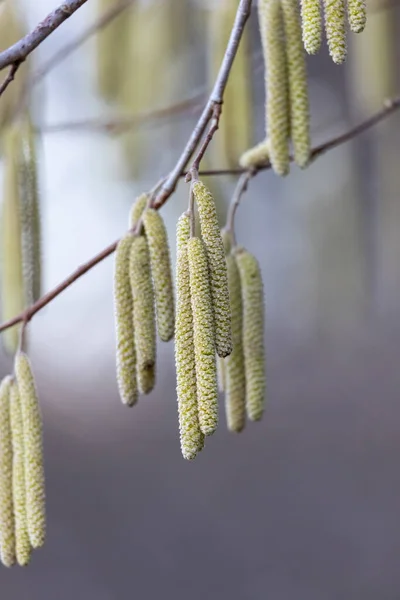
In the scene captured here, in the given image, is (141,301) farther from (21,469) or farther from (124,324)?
(21,469)

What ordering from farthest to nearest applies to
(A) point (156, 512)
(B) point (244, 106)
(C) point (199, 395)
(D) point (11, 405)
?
(A) point (156, 512)
(B) point (244, 106)
(D) point (11, 405)
(C) point (199, 395)

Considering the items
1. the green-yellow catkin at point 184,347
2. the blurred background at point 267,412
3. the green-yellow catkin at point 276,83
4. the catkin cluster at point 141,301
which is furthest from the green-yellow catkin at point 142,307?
the blurred background at point 267,412

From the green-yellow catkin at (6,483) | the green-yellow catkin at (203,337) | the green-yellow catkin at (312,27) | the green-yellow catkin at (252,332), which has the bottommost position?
the green-yellow catkin at (6,483)

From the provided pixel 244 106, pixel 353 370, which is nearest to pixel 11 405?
pixel 244 106

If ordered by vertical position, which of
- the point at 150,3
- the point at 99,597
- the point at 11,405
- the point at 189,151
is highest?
the point at 150,3

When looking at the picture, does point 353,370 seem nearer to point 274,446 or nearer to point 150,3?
point 274,446

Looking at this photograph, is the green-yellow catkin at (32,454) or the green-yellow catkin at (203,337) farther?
the green-yellow catkin at (32,454)

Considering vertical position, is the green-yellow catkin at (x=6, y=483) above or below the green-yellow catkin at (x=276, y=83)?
below

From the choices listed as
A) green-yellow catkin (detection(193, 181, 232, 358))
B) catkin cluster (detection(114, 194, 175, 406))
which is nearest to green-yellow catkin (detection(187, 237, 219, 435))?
green-yellow catkin (detection(193, 181, 232, 358))

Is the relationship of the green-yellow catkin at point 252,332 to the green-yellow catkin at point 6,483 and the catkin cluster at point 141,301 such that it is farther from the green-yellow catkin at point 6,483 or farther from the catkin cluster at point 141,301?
the green-yellow catkin at point 6,483
